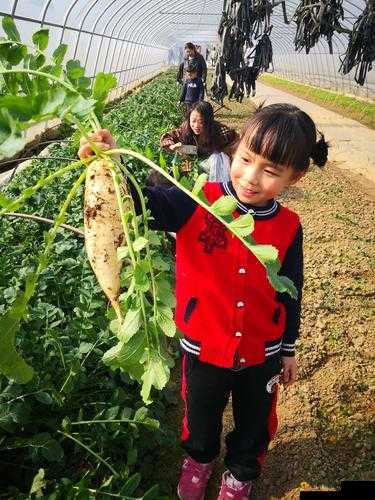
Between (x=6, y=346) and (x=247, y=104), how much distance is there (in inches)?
612

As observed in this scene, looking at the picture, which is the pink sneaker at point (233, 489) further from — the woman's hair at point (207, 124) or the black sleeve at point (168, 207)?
the woman's hair at point (207, 124)

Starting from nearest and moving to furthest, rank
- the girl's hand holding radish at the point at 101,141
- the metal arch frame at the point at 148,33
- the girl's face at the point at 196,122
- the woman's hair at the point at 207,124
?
the girl's hand holding radish at the point at 101,141 → the woman's hair at the point at 207,124 → the girl's face at the point at 196,122 → the metal arch frame at the point at 148,33

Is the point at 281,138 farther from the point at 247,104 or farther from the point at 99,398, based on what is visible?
the point at 247,104

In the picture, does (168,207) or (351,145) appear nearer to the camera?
(168,207)

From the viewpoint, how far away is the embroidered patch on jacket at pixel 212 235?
1458 mm

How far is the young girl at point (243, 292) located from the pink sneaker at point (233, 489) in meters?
0.02

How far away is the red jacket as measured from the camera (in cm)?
146

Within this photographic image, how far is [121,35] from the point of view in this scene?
15250 mm

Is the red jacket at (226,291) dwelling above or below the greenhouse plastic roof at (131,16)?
above

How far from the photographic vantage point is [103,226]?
1.05 meters

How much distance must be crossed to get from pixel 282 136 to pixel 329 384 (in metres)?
1.84

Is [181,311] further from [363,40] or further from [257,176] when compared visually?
[363,40]

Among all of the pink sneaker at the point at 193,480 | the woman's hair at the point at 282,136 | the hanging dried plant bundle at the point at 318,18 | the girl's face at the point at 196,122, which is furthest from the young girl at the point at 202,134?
the pink sneaker at the point at 193,480

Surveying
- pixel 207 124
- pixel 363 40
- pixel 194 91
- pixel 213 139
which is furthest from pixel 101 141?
pixel 194 91
